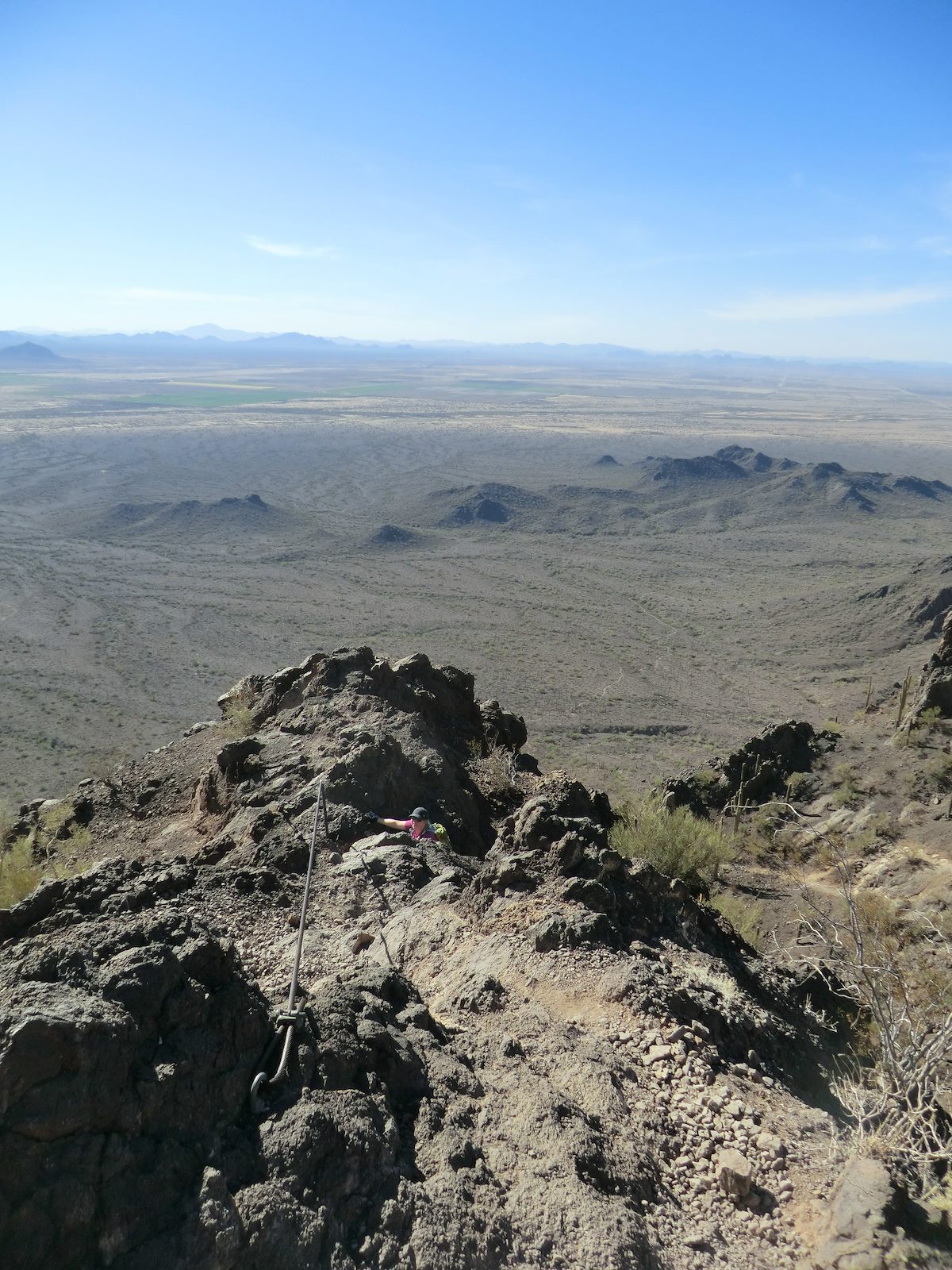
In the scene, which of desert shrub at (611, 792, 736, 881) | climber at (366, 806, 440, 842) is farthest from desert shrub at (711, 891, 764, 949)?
climber at (366, 806, 440, 842)

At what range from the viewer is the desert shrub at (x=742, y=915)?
34.2 feet

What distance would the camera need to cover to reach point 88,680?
3450 centimetres

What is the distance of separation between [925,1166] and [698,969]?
2.29 m

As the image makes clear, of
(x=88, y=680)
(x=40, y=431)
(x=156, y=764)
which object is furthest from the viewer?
(x=40, y=431)

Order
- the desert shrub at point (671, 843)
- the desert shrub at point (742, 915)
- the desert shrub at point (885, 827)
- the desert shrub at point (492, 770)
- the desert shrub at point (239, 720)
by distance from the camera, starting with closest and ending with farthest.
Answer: the desert shrub at point (742, 915)
the desert shrub at point (671, 843)
the desert shrub at point (492, 770)
the desert shrub at point (239, 720)
the desert shrub at point (885, 827)

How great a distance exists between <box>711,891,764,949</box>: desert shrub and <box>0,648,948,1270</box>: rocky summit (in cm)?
199

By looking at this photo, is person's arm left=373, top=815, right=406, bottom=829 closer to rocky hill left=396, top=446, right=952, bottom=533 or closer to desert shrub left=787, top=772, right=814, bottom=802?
desert shrub left=787, top=772, right=814, bottom=802

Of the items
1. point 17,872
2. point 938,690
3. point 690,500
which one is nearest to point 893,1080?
point 17,872

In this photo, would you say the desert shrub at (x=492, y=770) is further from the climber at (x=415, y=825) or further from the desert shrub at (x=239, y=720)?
the desert shrub at (x=239, y=720)

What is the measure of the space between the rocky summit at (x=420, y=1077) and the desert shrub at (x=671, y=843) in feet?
10.2

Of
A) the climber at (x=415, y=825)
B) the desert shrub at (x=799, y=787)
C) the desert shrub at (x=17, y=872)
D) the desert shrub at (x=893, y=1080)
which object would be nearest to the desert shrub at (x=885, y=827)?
the desert shrub at (x=799, y=787)

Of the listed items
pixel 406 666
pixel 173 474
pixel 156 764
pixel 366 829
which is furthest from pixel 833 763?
pixel 173 474

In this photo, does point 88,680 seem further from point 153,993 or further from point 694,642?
point 153,993

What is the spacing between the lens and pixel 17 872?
10.7 m
